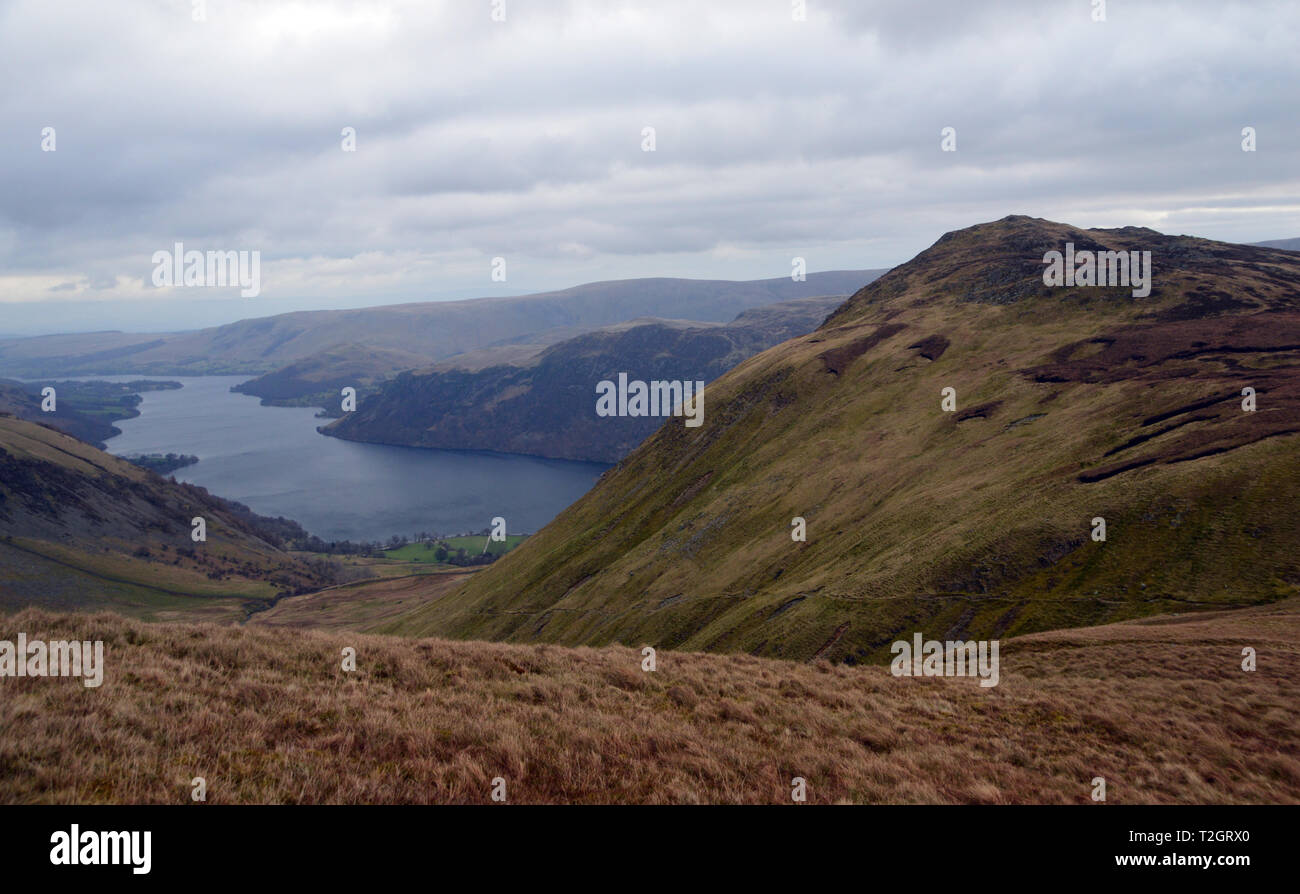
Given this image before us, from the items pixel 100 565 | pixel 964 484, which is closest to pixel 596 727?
pixel 964 484

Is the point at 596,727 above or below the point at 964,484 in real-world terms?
below

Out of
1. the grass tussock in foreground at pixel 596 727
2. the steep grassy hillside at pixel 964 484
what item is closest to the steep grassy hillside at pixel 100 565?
the steep grassy hillside at pixel 964 484

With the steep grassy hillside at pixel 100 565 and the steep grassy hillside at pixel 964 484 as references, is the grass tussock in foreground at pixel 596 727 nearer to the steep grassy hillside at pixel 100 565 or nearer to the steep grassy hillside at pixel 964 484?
the steep grassy hillside at pixel 964 484

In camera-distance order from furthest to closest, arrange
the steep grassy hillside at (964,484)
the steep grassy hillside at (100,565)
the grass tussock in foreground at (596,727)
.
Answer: the steep grassy hillside at (100,565)
the steep grassy hillside at (964,484)
the grass tussock in foreground at (596,727)

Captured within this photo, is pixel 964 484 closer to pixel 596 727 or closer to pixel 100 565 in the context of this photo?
pixel 596 727

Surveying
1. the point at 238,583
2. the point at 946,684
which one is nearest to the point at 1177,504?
the point at 946,684

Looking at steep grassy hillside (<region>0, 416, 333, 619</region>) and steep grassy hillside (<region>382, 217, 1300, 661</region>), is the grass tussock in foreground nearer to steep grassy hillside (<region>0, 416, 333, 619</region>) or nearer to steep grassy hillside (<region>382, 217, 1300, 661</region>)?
steep grassy hillside (<region>382, 217, 1300, 661</region>)
